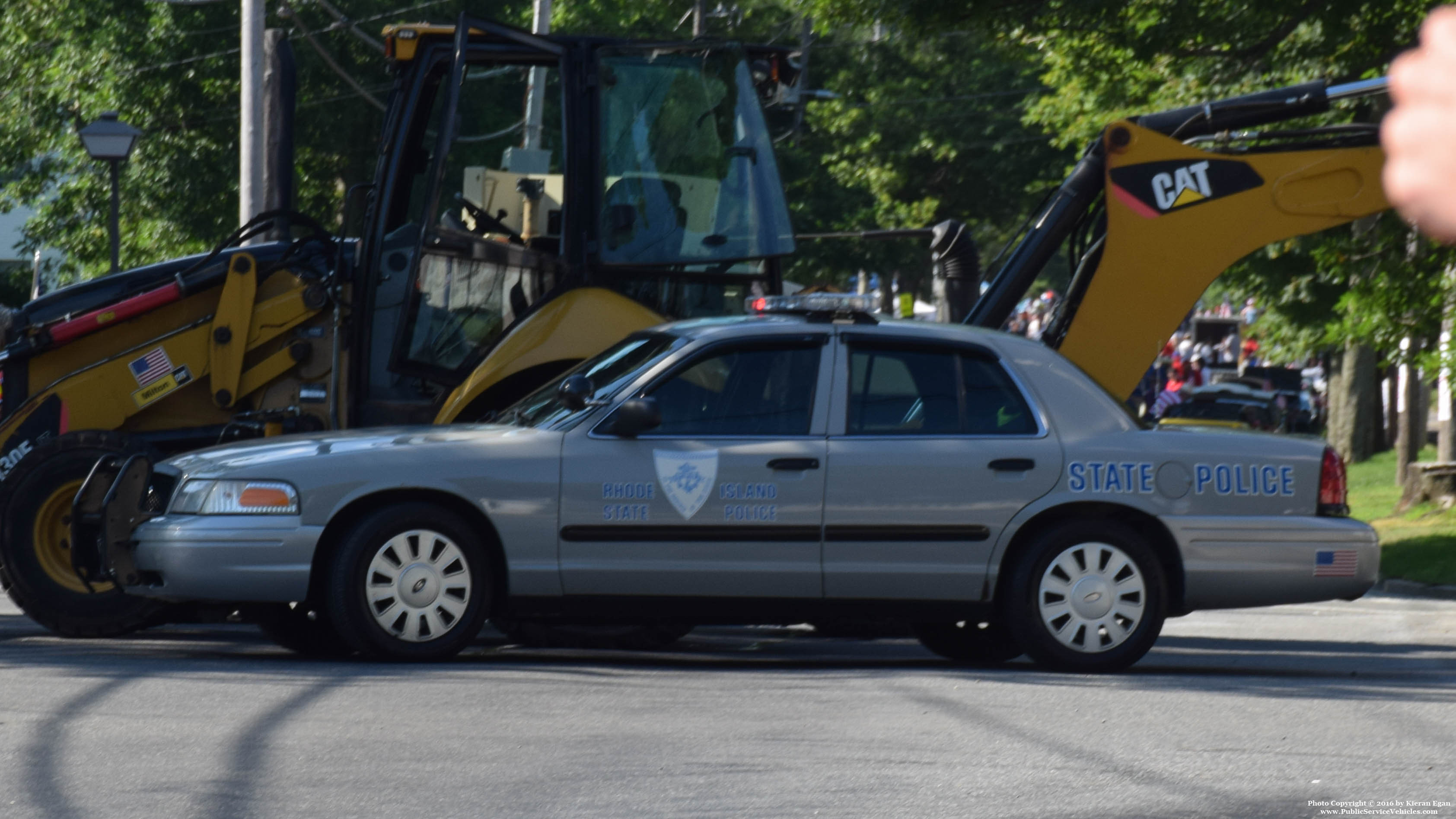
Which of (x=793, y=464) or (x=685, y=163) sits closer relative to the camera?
(x=793, y=464)

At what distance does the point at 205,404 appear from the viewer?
31.0ft

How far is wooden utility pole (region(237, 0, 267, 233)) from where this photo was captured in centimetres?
1745

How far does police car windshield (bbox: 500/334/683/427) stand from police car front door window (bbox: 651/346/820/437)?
0.20m

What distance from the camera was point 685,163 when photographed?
9383mm

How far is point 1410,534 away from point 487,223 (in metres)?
10.2

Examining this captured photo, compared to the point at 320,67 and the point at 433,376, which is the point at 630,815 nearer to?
the point at 433,376

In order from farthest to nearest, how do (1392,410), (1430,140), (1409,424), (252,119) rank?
(1392,410) < (1409,424) < (252,119) < (1430,140)

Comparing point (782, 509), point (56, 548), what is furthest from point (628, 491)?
point (56, 548)

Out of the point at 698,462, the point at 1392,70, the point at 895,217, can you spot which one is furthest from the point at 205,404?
the point at 895,217

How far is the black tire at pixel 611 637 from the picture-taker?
899 cm

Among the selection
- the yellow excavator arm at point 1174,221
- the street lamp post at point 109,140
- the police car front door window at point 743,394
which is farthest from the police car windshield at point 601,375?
the street lamp post at point 109,140

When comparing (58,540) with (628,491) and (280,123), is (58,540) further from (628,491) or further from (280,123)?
(628,491)

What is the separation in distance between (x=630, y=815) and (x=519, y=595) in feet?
9.65

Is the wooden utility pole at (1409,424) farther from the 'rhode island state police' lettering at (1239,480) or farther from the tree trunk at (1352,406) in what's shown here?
the 'rhode island state police' lettering at (1239,480)
